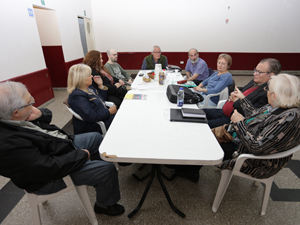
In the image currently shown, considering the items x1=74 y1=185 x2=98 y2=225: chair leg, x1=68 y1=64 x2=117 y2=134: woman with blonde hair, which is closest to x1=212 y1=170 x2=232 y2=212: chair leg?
x1=74 y1=185 x2=98 y2=225: chair leg

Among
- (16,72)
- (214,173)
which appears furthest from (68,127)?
(214,173)

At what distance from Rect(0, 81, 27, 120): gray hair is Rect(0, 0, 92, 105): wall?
2292mm

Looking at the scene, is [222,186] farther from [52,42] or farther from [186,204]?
[52,42]

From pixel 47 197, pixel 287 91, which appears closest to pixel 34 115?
pixel 47 197

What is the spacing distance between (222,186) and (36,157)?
1468 millimetres

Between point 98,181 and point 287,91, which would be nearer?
point 287,91

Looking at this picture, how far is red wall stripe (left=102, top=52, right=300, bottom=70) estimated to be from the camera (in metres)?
6.59

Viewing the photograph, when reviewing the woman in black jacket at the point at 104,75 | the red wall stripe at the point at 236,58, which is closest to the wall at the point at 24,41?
the woman in black jacket at the point at 104,75

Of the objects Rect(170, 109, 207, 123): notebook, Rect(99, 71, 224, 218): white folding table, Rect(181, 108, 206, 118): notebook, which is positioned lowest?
Rect(99, 71, 224, 218): white folding table

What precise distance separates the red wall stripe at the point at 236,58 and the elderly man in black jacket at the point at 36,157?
19.3 ft

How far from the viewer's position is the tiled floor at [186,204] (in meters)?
1.52

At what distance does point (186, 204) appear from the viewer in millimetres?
1663

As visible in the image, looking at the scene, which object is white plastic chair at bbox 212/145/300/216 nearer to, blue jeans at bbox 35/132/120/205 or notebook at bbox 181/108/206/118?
notebook at bbox 181/108/206/118

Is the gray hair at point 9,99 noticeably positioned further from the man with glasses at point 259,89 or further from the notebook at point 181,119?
the man with glasses at point 259,89
